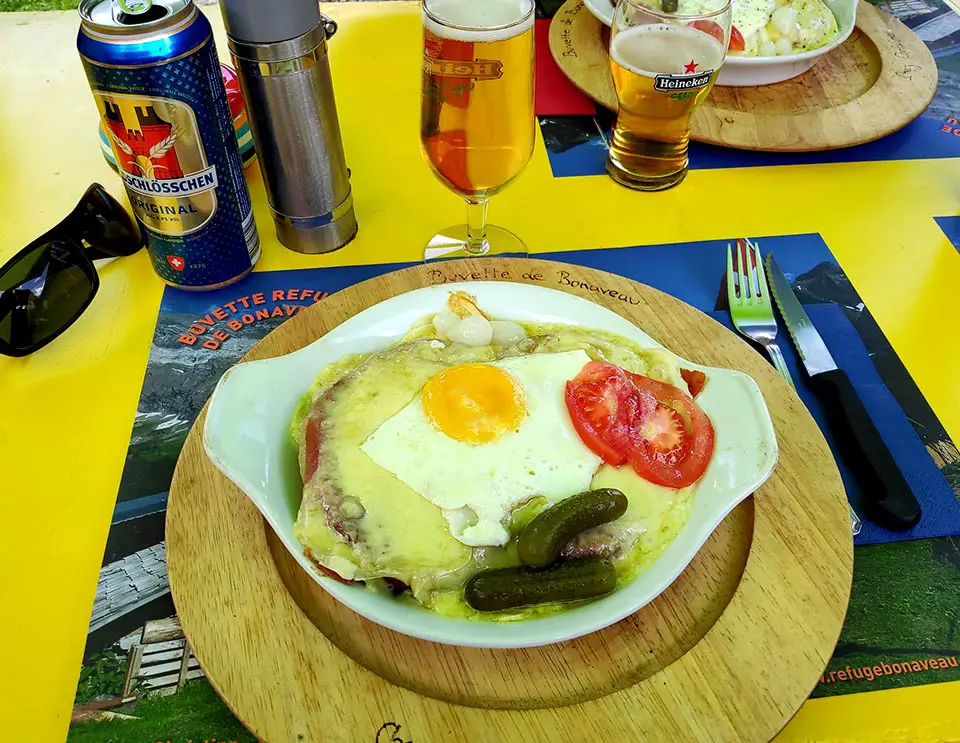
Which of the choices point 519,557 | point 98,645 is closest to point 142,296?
point 98,645

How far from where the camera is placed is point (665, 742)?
44.9 inches

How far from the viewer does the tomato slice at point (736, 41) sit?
2.35m

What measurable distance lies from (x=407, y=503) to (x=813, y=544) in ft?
2.44

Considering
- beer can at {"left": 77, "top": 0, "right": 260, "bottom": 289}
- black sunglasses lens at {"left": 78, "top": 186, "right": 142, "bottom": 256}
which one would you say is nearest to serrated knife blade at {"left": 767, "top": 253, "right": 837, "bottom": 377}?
beer can at {"left": 77, "top": 0, "right": 260, "bottom": 289}

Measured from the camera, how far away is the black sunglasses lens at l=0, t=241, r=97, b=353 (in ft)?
5.79

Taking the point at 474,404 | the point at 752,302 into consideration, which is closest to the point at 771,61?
the point at 752,302

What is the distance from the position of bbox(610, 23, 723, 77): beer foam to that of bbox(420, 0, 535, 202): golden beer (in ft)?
1.39

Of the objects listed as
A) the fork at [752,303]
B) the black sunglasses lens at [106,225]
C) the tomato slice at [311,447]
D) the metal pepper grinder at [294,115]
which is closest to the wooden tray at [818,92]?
the fork at [752,303]

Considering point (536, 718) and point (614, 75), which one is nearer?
point (536, 718)

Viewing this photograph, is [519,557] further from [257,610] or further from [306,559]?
[257,610]

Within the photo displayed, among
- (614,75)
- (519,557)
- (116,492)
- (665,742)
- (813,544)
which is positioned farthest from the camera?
(614,75)

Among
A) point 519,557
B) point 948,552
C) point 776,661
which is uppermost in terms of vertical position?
point 519,557

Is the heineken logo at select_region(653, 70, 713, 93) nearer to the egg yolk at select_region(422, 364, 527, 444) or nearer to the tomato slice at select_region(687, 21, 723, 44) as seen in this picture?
the tomato slice at select_region(687, 21, 723, 44)

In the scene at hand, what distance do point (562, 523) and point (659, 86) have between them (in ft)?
4.29
